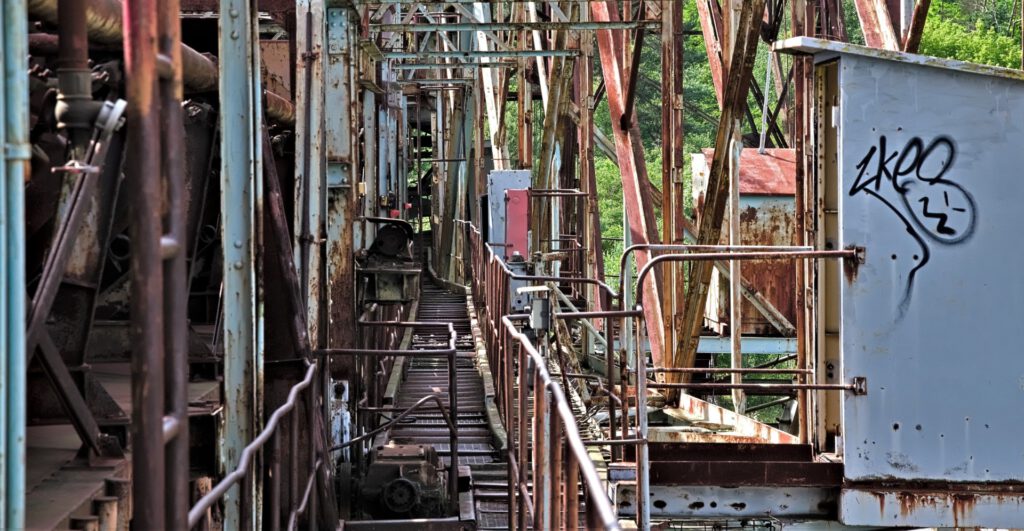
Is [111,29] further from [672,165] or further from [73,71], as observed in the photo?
[672,165]

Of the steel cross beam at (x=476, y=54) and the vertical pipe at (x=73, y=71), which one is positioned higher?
the steel cross beam at (x=476, y=54)

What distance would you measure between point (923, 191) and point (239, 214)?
143 inches

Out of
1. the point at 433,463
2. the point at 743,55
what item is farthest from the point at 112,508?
the point at 743,55

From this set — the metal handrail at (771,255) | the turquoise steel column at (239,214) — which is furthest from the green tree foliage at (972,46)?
the turquoise steel column at (239,214)

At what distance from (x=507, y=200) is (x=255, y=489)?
11.6 metres

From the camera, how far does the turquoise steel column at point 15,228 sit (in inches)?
109

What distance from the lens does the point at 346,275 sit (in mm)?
9273

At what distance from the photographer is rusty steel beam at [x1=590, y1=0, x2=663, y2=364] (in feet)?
44.9

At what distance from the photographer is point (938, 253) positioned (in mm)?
6949

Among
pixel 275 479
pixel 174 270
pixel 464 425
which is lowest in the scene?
pixel 464 425

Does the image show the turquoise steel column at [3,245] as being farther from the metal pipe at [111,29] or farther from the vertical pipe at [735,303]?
the vertical pipe at [735,303]

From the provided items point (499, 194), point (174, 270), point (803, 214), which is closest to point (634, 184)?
point (499, 194)

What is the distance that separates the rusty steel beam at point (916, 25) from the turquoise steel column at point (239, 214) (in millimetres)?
4687

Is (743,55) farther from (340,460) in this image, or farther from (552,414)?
(552,414)
